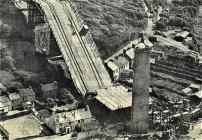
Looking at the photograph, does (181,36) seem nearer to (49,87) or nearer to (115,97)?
(115,97)

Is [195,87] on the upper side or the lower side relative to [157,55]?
lower

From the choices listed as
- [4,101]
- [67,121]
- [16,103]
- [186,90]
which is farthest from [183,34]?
[4,101]

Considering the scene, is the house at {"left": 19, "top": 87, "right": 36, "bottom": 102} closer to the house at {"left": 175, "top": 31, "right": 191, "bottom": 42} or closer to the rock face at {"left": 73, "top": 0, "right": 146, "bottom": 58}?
the rock face at {"left": 73, "top": 0, "right": 146, "bottom": 58}

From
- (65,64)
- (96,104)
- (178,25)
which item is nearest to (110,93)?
(96,104)

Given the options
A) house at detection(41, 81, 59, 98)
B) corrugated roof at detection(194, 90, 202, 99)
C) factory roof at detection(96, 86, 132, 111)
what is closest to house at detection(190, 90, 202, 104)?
corrugated roof at detection(194, 90, 202, 99)

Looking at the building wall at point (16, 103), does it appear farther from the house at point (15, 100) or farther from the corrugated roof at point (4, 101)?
the corrugated roof at point (4, 101)

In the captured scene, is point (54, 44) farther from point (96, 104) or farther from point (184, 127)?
point (184, 127)
